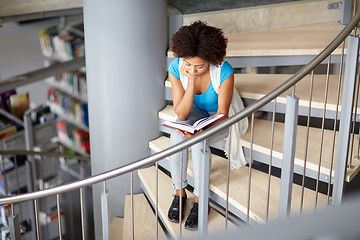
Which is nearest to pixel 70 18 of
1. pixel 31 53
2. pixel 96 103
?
pixel 31 53

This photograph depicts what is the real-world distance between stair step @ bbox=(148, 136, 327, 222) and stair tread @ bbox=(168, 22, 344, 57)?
29.1 inches

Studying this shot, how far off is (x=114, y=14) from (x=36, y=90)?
4930mm

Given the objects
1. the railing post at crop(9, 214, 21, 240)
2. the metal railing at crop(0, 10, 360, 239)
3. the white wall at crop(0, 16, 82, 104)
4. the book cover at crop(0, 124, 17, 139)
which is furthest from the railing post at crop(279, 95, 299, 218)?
the white wall at crop(0, 16, 82, 104)

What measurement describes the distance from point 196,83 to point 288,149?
2.54ft

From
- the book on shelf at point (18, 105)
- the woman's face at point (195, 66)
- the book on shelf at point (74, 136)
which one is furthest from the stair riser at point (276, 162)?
the book on shelf at point (74, 136)

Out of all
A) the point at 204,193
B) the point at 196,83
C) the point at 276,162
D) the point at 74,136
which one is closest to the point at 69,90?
the point at 74,136

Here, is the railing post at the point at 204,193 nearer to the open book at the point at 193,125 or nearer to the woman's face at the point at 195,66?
the open book at the point at 193,125

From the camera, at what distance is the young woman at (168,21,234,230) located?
2463 millimetres

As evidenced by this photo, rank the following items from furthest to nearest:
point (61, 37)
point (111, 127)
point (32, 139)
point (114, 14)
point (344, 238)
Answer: point (61, 37), point (32, 139), point (111, 127), point (114, 14), point (344, 238)

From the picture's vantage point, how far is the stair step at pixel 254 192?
2.38m

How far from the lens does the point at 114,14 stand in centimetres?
301

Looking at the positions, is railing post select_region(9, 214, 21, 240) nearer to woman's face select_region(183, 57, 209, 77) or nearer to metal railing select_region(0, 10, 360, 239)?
metal railing select_region(0, 10, 360, 239)

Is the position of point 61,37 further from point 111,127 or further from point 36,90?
point 111,127

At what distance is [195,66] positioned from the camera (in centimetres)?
250
